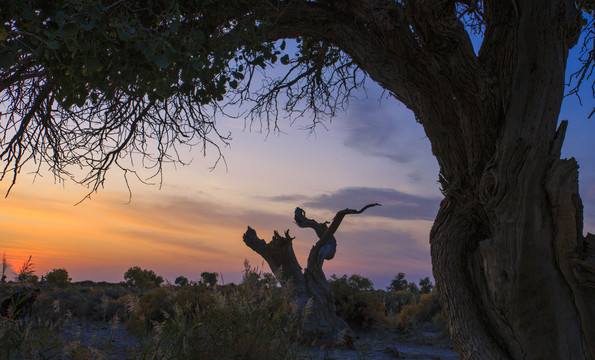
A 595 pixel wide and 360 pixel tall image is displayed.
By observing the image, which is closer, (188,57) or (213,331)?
(213,331)

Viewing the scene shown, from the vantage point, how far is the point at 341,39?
5172 mm

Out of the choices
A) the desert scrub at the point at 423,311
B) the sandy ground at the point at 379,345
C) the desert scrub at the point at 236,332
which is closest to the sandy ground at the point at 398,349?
the sandy ground at the point at 379,345

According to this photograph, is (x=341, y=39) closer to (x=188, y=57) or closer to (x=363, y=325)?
(x=188, y=57)

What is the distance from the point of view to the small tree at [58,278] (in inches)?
904

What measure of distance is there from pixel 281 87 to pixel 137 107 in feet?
9.15

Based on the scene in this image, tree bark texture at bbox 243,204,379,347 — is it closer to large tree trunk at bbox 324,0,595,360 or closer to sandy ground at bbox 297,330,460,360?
sandy ground at bbox 297,330,460,360

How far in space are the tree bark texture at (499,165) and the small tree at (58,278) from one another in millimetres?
23173

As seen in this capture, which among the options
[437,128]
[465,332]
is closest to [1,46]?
[437,128]

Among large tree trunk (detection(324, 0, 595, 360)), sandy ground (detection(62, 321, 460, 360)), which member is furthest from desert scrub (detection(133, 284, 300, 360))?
sandy ground (detection(62, 321, 460, 360))

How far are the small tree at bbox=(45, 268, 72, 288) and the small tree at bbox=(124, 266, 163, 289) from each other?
3086 millimetres

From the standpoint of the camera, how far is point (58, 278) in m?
23.0

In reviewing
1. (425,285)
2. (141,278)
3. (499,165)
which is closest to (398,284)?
(425,285)

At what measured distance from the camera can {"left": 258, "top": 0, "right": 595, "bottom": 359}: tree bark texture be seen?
13.3 feet

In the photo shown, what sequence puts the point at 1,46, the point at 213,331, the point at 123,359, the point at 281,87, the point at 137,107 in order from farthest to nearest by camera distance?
the point at 281,87 < the point at 137,107 < the point at 123,359 < the point at 213,331 < the point at 1,46
